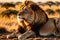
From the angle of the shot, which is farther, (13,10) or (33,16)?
(13,10)

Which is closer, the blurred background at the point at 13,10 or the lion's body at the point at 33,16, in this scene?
the lion's body at the point at 33,16

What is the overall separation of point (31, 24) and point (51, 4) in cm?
86

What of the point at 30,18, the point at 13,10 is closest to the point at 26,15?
the point at 30,18

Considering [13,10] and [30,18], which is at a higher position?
[13,10]

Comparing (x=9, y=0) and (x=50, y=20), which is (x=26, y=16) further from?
(x=9, y=0)

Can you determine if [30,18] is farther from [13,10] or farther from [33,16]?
[13,10]

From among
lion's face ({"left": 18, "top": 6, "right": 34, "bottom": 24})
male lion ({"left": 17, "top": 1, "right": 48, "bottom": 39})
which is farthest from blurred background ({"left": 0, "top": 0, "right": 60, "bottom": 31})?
lion's face ({"left": 18, "top": 6, "right": 34, "bottom": 24})

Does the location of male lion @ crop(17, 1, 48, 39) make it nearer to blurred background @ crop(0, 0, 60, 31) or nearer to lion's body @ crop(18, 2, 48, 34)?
lion's body @ crop(18, 2, 48, 34)

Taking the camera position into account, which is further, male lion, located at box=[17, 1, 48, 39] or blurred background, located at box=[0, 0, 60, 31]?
blurred background, located at box=[0, 0, 60, 31]

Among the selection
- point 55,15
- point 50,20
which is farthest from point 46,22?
point 55,15

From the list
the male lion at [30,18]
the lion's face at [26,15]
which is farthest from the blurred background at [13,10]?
the lion's face at [26,15]

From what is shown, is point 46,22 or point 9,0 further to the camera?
point 9,0

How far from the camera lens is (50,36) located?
3.04 meters

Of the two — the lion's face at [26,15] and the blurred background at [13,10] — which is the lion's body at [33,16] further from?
the blurred background at [13,10]
